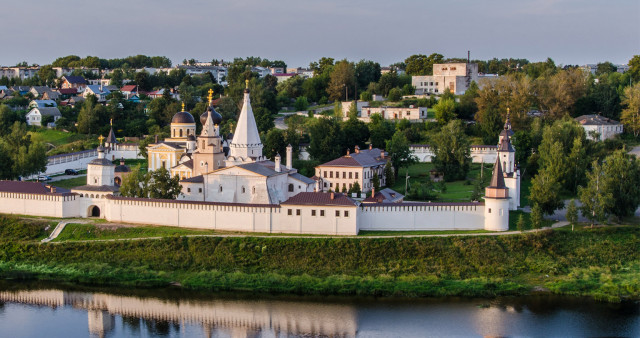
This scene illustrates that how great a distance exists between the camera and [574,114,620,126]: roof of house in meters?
43.0

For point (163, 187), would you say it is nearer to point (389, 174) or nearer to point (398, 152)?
point (389, 174)

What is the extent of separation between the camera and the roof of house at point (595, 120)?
141ft


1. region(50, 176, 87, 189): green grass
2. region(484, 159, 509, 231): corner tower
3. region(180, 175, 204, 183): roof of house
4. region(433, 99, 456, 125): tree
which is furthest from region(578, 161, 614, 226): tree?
region(50, 176, 87, 189): green grass

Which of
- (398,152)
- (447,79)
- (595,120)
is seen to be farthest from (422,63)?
(398,152)

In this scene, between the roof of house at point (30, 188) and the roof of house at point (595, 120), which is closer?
the roof of house at point (30, 188)

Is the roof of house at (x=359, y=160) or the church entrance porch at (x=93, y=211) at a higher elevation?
the roof of house at (x=359, y=160)

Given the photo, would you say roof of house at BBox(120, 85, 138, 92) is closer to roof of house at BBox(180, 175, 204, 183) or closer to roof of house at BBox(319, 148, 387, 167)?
roof of house at BBox(319, 148, 387, 167)

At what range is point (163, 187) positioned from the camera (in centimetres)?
3102

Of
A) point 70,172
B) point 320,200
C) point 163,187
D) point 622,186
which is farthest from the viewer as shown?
point 70,172

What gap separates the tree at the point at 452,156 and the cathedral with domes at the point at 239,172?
723 centimetres

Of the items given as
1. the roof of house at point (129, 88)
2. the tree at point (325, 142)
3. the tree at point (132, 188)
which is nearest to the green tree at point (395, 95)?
the tree at point (325, 142)

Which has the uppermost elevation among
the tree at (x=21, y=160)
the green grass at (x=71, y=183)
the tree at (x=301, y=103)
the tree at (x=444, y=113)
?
the tree at (x=301, y=103)

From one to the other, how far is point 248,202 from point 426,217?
698 cm

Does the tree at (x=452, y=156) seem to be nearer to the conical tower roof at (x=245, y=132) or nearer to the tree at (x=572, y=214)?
the conical tower roof at (x=245, y=132)
